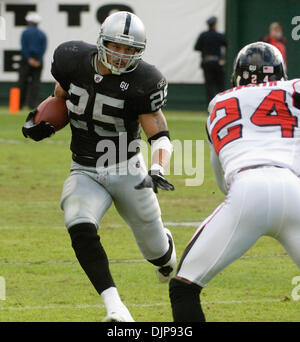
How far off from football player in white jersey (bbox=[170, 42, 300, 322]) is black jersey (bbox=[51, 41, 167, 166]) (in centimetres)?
74

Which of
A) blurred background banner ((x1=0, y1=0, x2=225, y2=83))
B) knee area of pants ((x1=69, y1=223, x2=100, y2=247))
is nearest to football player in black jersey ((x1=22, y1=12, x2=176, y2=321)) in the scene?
knee area of pants ((x1=69, y1=223, x2=100, y2=247))

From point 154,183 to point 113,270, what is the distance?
151 cm

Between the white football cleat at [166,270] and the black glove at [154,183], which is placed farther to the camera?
the white football cleat at [166,270]

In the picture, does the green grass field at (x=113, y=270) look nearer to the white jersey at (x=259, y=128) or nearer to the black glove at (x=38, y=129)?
the black glove at (x=38, y=129)

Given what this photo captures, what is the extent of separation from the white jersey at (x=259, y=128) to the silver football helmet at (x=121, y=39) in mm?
895

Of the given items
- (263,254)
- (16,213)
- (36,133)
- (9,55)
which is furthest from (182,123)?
(36,133)

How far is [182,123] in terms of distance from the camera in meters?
15.5

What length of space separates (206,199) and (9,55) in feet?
34.5

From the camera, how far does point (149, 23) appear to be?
18.1 meters

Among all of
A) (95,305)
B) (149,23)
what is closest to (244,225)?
(95,305)

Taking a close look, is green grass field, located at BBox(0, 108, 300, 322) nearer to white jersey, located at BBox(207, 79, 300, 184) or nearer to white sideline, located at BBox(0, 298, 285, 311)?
white sideline, located at BBox(0, 298, 285, 311)

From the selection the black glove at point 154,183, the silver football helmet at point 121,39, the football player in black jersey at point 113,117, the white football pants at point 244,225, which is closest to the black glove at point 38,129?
the football player in black jersey at point 113,117

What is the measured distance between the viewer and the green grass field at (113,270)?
15.7ft

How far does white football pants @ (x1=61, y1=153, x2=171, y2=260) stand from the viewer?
4.62 metres
